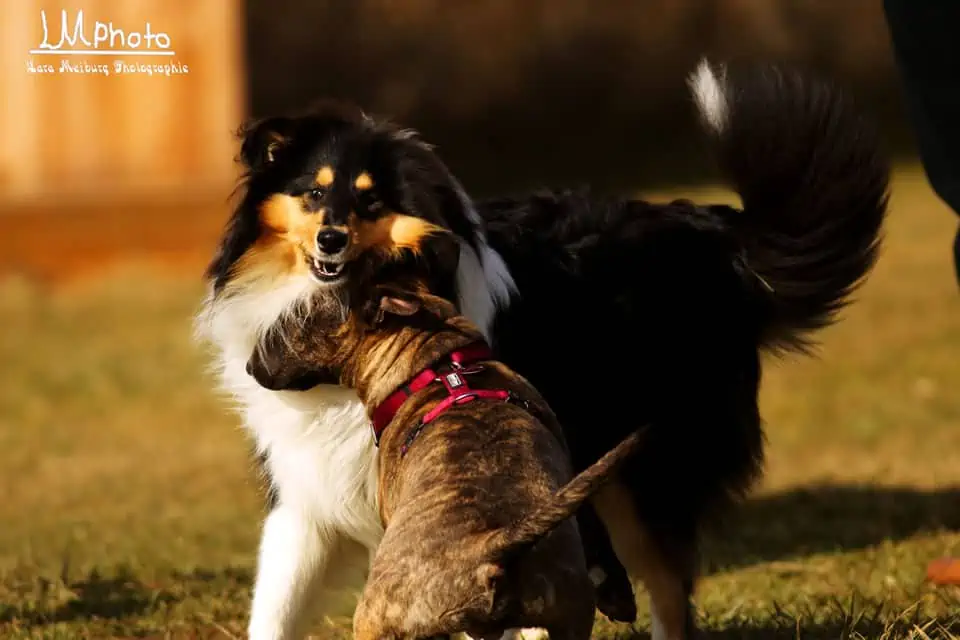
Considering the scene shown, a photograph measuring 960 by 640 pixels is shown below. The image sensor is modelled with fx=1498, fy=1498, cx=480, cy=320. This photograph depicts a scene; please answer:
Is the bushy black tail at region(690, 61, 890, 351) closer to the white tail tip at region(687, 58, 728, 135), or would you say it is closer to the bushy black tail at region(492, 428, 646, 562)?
the white tail tip at region(687, 58, 728, 135)

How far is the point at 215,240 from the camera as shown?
12062mm

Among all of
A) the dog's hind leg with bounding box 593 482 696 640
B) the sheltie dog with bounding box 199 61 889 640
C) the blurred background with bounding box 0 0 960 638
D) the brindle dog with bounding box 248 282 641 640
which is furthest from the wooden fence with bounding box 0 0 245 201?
the brindle dog with bounding box 248 282 641 640

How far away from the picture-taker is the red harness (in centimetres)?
356

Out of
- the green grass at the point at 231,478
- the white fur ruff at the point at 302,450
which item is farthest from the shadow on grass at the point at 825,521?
the white fur ruff at the point at 302,450

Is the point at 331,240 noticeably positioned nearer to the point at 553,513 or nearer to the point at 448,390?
the point at 448,390

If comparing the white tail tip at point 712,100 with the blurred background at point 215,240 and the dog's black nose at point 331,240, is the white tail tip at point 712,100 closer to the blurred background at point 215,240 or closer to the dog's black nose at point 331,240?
the blurred background at point 215,240

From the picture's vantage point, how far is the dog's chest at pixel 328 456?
4.07 meters

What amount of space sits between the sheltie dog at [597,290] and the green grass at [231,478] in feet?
1.54

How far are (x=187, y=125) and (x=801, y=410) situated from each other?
5.35m

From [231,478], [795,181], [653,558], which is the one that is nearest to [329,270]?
[653,558]

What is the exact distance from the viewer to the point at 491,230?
182 inches

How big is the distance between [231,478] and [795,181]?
15.3 ft

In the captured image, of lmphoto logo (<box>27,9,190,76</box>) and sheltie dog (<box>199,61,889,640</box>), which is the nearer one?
sheltie dog (<box>199,61,889,640</box>)

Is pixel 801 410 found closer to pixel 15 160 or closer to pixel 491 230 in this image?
pixel 491 230
